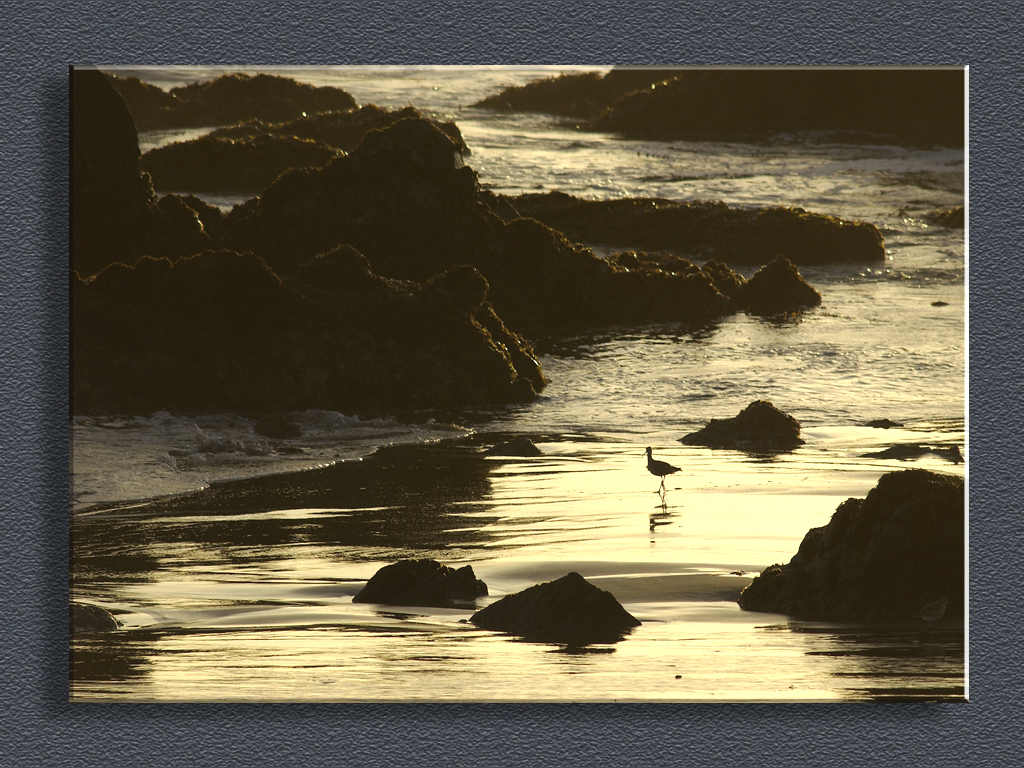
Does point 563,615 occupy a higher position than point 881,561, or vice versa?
point 881,561

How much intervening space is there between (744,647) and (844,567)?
483mm

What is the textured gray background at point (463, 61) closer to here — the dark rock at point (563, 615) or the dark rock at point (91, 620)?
the dark rock at point (91, 620)

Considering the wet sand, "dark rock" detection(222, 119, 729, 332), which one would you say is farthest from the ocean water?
"dark rock" detection(222, 119, 729, 332)

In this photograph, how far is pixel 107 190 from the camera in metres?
4.19

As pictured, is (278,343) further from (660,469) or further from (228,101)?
(660,469)

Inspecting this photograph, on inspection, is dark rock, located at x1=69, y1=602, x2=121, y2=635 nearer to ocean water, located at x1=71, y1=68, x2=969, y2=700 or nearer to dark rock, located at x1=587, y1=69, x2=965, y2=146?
ocean water, located at x1=71, y1=68, x2=969, y2=700

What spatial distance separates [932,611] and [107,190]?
3470 mm

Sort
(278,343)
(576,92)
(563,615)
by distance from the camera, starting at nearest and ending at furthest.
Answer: (563,615)
(576,92)
(278,343)

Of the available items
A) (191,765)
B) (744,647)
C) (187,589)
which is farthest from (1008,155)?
(191,765)

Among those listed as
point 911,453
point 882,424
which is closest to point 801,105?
point 882,424

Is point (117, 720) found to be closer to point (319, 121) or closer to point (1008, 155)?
point (319, 121)

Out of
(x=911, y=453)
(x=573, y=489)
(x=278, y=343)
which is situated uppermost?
(x=278, y=343)

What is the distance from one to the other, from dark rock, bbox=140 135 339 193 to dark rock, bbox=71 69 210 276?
0.08 meters

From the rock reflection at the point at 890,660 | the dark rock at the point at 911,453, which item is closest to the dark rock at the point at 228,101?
the dark rock at the point at 911,453
